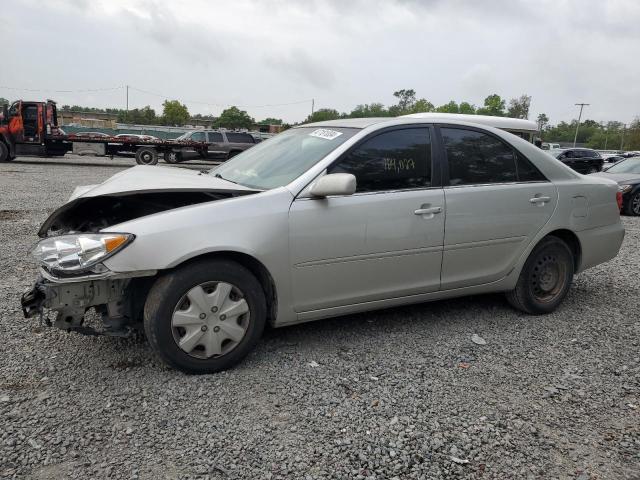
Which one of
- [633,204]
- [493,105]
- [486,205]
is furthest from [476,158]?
[493,105]

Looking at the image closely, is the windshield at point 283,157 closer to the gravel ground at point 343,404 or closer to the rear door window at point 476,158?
the rear door window at point 476,158

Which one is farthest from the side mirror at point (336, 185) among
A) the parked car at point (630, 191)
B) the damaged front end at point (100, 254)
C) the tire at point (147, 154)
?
the tire at point (147, 154)

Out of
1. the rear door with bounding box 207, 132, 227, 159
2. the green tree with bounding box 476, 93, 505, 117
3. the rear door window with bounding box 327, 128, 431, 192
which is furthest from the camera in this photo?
the green tree with bounding box 476, 93, 505, 117

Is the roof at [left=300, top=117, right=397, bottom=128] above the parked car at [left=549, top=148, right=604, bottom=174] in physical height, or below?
below

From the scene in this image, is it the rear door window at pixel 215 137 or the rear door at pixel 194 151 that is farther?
the rear door window at pixel 215 137

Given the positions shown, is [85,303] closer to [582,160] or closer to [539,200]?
[539,200]

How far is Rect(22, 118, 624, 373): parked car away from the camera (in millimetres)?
2881

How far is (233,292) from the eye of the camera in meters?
3.06

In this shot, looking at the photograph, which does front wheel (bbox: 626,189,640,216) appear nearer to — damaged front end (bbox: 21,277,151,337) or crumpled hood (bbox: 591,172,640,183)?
crumpled hood (bbox: 591,172,640,183)

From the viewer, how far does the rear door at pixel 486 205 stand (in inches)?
148

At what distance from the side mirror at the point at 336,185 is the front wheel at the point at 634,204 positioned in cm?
1093

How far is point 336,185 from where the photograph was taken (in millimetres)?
3102

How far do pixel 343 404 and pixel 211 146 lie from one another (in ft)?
68.7

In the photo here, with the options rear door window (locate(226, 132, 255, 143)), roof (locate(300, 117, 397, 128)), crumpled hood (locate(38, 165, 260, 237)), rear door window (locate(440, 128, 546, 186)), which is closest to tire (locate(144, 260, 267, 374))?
crumpled hood (locate(38, 165, 260, 237))
